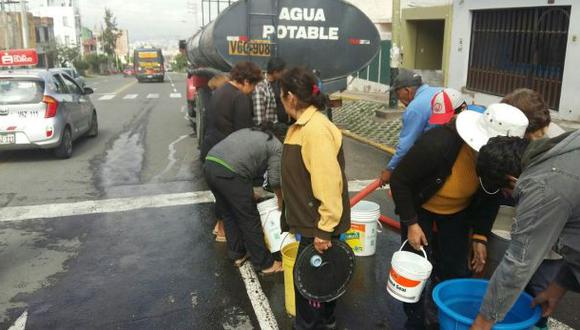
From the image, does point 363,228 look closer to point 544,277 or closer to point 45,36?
point 544,277

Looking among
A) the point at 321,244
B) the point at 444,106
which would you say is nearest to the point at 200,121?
the point at 444,106

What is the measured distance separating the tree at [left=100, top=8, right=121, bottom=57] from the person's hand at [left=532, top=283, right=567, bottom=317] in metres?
103

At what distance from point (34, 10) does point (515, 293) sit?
354 feet

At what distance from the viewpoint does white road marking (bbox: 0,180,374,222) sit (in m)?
6.31

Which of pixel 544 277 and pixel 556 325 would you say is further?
pixel 556 325

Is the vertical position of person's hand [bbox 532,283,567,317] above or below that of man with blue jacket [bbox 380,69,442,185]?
below

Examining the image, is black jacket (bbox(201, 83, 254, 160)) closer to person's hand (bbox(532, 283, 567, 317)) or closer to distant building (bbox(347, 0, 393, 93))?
person's hand (bbox(532, 283, 567, 317))

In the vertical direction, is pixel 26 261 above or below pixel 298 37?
below

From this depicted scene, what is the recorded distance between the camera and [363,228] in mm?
4688

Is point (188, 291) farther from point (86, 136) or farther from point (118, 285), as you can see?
point (86, 136)

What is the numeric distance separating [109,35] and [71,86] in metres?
96.2

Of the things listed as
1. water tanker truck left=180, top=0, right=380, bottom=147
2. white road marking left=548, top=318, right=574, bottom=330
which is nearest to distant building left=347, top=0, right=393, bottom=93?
water tanker truck left=180, top=0, right=380, bottom=147

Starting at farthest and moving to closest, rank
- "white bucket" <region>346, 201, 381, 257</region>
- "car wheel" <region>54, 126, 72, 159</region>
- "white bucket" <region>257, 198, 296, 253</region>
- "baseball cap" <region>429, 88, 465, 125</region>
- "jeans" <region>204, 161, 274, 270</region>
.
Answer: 1. "car wheel" <region>54, 126, 72, 159</region>
2. "white bucket" <region>346, 201, 381, 257</region>
3. "white bucket" <region>257, 198, 296, 253</region>
4. "jeans" <region>204, 161, 274, 270</region>
5. "baseball cap" <region>429, 88, 465, 125</region>

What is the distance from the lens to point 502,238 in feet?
10.9
